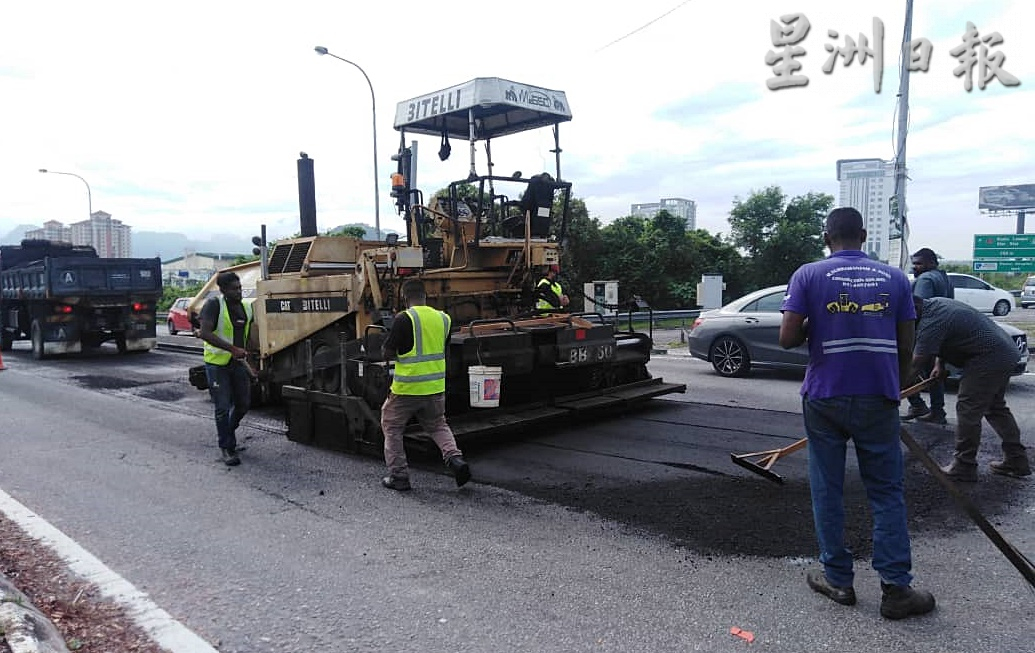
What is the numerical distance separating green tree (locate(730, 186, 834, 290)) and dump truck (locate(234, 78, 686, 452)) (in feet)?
64.9

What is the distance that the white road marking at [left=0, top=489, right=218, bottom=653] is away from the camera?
10.8ft

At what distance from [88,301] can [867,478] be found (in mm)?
16923

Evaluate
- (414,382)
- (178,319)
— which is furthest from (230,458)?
(178,319)

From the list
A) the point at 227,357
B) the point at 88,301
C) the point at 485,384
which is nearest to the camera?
the point at 485,384

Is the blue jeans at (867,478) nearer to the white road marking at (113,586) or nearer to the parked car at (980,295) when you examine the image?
the white road marking at (113,586)

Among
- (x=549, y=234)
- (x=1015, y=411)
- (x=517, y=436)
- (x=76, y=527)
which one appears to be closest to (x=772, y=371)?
(x=1015, y=411)

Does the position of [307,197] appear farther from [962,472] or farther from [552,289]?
[962,472]

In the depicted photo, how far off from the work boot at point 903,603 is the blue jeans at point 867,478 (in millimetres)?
39

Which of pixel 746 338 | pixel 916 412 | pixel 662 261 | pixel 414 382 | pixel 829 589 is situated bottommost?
pixel 829 589

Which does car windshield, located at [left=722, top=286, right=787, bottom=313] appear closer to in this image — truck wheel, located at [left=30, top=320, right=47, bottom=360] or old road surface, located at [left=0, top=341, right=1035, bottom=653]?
old road surface, located at [left=0, top=341, right=1035, bottom=653]

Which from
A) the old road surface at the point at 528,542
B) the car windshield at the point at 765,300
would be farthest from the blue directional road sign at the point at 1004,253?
the old road surface at the point at 528,542

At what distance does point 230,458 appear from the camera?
6566mm

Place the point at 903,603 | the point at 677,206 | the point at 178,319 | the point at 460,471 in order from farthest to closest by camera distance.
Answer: the point at 677,206, the point at 178,319, the point at 460,471, the point at 903,603

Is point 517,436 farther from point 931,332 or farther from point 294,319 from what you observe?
point 931,332
